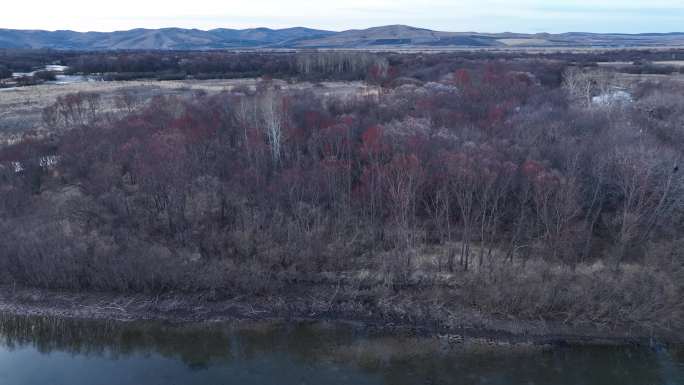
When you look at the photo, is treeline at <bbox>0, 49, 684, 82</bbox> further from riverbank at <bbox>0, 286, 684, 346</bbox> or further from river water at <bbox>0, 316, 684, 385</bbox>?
river water at <bbox>0, 316, 684, 385</bbox>

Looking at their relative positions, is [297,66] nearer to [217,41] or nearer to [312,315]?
[312,315]

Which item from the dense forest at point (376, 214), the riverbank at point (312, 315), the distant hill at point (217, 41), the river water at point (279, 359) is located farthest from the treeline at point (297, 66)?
the distant hill at point (217, 41)

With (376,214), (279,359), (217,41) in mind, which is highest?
(217,41)

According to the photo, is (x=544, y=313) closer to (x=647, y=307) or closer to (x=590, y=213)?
(x=647, y=307)

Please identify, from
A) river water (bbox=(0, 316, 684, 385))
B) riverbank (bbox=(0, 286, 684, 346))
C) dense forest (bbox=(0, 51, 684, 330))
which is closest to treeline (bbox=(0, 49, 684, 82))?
dense forest (bbox=(0, 51, 684, 330))

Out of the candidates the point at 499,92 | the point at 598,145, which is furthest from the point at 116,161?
the point at 499,92

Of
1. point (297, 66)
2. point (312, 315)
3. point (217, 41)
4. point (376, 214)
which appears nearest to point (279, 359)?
point (312, 315)
